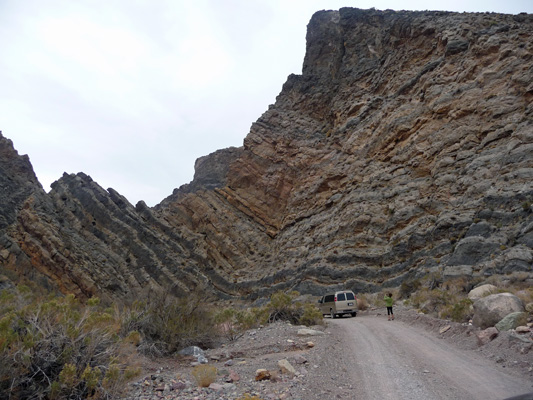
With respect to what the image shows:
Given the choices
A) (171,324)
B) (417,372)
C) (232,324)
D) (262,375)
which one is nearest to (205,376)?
(262,375)

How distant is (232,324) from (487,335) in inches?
362

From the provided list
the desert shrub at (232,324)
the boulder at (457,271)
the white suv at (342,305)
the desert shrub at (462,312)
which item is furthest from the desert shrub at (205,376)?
the boulder at (457,271)

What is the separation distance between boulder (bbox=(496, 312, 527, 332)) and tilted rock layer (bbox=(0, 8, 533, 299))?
9.08 metres

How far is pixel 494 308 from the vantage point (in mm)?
9328

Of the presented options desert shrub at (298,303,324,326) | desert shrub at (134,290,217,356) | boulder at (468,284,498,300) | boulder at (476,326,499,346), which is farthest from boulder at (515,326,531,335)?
desert shrub at (134,290,217,356)

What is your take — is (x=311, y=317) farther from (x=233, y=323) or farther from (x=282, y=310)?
(x=233, y=323)

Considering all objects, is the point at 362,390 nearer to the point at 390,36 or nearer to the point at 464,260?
the point at 464,260

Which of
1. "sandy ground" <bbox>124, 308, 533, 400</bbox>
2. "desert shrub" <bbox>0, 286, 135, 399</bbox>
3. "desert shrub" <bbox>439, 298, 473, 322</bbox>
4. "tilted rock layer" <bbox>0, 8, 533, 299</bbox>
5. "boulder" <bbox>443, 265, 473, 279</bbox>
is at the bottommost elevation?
"sandy ground" <bbox>124, 308, 533, 400</bbox>


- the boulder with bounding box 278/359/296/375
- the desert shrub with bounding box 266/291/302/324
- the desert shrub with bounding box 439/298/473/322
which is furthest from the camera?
the desert shrub with bounding box 266/291/302/324

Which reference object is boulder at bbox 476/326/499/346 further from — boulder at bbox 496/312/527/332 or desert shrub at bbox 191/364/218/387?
desert shrub at bbox 191/364/218/387

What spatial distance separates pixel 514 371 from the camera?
6.61 metres

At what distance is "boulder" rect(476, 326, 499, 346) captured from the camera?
8.61m

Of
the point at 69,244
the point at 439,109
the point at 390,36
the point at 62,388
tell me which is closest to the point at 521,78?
the point at 439,109

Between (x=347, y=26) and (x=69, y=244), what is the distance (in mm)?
51526
